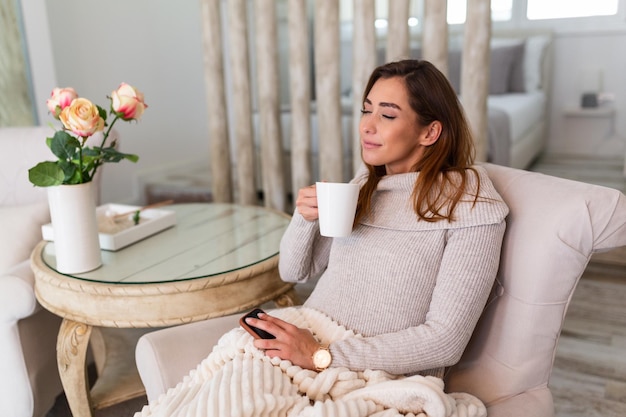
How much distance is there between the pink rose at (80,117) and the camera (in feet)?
4.44

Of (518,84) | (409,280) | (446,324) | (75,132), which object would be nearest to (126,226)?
(75,132)

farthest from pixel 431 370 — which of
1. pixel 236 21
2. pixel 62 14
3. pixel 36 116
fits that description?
pixel 62 14

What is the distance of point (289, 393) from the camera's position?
1.04 m

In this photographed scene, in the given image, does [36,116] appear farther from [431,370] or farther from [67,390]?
[431,370]

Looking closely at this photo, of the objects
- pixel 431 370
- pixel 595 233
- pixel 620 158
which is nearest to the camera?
pixel 595 233

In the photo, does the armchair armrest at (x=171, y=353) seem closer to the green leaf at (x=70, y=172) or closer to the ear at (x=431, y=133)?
the green leaf at (x=70, y=172)

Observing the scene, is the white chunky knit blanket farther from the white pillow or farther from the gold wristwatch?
the white pillow

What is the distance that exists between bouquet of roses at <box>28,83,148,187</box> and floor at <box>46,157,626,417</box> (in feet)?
2.76

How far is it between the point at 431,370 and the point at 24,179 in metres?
1.57

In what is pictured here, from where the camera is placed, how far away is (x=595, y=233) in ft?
3.55

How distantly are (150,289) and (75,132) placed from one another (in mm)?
417

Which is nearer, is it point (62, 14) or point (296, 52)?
point (296, 52)

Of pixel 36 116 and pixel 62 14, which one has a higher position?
pixel 62 14

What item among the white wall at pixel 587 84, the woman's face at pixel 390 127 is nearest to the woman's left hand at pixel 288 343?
the woman's face at pixel 390 127
